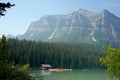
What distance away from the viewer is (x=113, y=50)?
163ft

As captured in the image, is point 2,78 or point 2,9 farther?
point 2,78

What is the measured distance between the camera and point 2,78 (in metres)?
28.9

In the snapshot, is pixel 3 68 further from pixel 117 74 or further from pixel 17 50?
pixel 17 50

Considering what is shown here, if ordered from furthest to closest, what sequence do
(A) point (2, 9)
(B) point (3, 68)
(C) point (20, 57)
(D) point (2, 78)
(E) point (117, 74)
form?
(C) point (20, 57) → (E) point (117, 74) → (B) point (3, 68) → (D) point (2, 78) → (A) point (2, 9)

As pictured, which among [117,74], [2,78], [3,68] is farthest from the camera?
[117,74]

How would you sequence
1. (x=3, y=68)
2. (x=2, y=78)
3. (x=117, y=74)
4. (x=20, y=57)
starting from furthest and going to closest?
(x=20, y=57) < (x=117, y=74) < (x=3, y=68) < (x=2, y=78)

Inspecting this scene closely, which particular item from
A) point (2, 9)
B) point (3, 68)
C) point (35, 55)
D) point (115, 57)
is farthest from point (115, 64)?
point (35, 55)

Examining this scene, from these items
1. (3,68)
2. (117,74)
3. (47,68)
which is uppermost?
(3,68)

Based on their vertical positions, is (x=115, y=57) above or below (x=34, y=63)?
above

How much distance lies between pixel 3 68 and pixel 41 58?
166769 mm

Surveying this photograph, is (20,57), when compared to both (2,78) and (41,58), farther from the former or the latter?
(2,78)

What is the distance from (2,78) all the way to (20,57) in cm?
14740

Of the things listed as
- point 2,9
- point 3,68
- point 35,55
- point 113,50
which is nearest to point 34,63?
point 35,55

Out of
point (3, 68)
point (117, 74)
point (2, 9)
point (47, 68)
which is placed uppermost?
point (2, 9)
